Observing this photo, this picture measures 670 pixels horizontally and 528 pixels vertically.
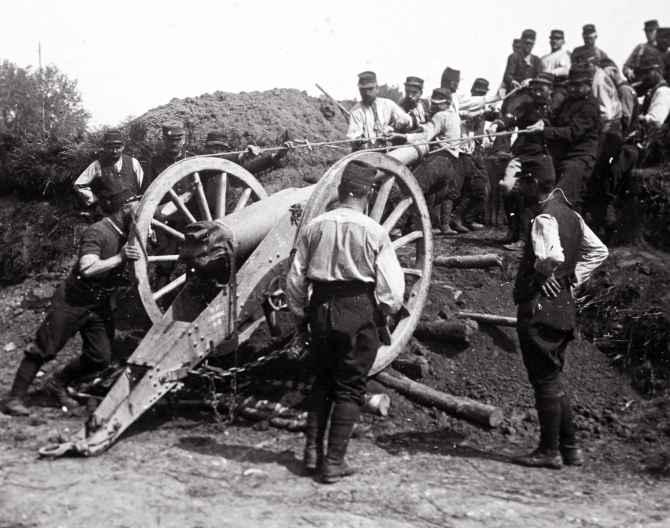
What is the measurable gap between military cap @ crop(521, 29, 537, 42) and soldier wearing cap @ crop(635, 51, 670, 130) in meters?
1.68

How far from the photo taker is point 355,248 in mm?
4578

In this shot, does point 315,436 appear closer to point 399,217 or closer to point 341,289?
point 341,289

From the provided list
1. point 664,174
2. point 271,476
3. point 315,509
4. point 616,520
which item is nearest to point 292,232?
point 271,476

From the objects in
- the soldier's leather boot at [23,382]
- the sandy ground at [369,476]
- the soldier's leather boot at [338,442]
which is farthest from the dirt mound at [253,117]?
the soldier's leather boot at [338,442]

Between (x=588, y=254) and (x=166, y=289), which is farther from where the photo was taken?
(x=166, y=289)

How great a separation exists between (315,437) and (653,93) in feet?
21.4

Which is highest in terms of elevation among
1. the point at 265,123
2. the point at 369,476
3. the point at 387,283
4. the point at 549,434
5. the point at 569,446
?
the point at 265,123

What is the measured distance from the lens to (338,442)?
4457 mm

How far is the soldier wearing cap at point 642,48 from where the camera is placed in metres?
10.5

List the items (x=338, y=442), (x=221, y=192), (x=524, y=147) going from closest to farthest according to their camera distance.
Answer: (x=338, y=442)
(x=221, y=192)
(x=524, y=147)

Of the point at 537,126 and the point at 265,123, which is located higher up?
the point at 265,123

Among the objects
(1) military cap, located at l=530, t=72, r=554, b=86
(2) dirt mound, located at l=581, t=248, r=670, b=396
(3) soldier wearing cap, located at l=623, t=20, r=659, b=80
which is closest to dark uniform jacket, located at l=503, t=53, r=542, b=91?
(3) soldier wearing cap, located at l=623, t=20, r=659, b=80

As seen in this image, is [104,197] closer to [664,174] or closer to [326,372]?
[326,372]

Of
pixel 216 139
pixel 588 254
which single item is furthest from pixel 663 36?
pixel 588 254
